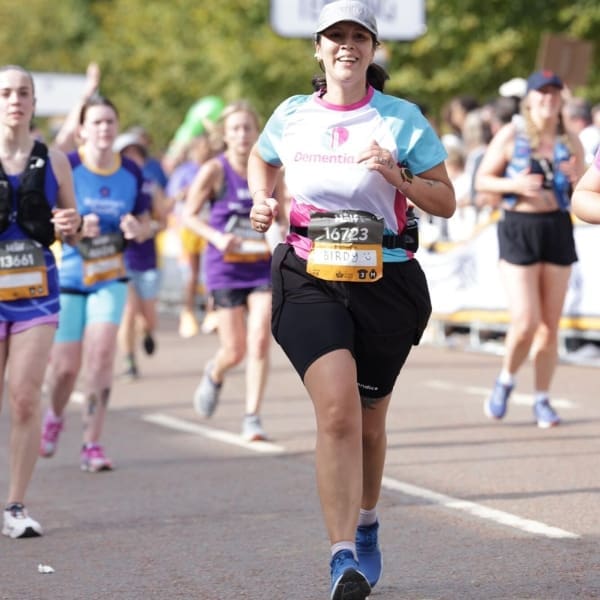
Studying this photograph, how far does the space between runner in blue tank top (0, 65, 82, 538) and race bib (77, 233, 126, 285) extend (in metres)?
1.82

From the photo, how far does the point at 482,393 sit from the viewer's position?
13.4 metres

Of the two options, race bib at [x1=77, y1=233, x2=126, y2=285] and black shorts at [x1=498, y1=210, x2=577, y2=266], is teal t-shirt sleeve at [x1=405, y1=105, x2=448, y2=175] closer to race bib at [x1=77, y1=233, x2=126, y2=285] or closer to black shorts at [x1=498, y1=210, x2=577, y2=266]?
race bib at [x1=77, y1=233, x2=126, y2=285]

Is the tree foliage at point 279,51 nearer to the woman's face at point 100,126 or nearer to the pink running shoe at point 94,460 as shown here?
the woman's face at point 100,126

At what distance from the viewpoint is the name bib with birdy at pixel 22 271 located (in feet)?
25.9

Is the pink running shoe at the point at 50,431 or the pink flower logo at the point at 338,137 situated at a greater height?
the pink flower logo at the point at 338,137

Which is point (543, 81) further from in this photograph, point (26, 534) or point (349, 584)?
point (349, 584)

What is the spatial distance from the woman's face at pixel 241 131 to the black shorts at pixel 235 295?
0.83m

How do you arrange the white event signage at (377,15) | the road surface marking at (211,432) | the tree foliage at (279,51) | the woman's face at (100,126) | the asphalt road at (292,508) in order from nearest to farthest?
1. the asphalt road at (292,508)
2. the woman's face at (100,126)
3. the road surface marking at (211,432)
4. the white event signage at (377,15)
5. the tree foliage at (279,51)

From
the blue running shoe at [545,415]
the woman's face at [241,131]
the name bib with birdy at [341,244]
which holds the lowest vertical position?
the blue running shoe at [545,415]

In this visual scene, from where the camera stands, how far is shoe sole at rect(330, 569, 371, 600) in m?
5.79

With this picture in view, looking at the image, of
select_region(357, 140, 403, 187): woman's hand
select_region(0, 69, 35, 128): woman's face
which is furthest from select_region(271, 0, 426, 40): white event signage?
select_region(357, 140, 403, 187): woman's hand

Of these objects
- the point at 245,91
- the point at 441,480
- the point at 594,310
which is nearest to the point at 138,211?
the point at 441,480

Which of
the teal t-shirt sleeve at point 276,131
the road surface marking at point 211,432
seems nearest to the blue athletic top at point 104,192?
the road surface marking at point 211,432

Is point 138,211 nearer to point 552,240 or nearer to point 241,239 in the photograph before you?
point 241,239
